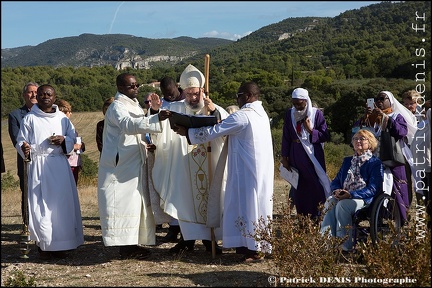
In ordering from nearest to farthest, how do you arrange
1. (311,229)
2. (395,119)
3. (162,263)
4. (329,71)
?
(311,229) → (162,263) → (395,119) → (329,71)

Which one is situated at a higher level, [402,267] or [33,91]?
[33,91]

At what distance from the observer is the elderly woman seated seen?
7016 millimetres

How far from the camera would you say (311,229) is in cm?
609

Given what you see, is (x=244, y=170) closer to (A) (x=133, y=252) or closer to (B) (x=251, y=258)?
(B) (x=251, y=258)

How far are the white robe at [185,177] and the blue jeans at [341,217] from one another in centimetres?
138

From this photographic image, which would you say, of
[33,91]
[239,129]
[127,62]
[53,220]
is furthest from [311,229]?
[127,62]

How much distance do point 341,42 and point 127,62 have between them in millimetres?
20379

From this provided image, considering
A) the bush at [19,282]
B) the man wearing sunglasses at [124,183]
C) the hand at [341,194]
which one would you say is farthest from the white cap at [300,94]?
the bush at [19,282]

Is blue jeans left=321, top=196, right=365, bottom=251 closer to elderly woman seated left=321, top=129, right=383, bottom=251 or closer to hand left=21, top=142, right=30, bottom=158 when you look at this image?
elderly woman seated left=321, top=129, right=383, bottom=251

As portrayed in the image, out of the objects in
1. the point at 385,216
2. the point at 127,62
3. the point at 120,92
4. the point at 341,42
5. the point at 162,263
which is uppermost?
the point at 341,42

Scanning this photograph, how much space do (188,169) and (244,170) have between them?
0.78 m

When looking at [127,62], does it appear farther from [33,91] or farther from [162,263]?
[162,263]

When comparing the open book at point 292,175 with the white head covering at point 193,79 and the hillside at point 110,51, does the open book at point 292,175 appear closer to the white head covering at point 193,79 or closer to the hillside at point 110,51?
the white head covering at point 193,79

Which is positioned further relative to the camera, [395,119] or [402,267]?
[395,119]
